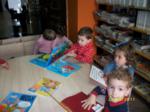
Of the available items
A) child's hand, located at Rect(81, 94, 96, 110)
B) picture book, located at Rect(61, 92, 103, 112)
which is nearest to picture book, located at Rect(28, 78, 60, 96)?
picture book, located at Rect(61, 92, 103, 112)

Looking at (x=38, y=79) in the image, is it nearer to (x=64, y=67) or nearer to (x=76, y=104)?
(x=64, y=67)

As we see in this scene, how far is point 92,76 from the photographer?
1.70 metres

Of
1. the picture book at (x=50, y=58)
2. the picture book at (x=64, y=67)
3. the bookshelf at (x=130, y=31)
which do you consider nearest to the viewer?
the picture book at (x=64, y=67)

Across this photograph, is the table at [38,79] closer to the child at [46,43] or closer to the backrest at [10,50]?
the child at [46,43]

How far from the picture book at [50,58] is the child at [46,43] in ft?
1.47

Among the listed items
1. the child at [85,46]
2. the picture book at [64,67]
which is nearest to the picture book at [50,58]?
the picture book at [64,67]

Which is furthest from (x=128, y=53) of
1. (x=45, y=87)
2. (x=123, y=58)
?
(x=45, y=87)

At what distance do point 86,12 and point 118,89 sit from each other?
2520 millimetres

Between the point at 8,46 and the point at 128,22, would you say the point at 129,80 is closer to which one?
the point at 128,22

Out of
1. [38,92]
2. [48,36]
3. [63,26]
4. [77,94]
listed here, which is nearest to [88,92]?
[77,94]

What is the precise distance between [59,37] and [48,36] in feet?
0.77

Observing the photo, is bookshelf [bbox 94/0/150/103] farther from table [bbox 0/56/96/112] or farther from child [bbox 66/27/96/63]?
table [bbox 0/56/96/112]

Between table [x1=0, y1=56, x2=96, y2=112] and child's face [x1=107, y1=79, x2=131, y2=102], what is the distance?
14.1 inches

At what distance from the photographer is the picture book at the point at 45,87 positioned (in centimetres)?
151
